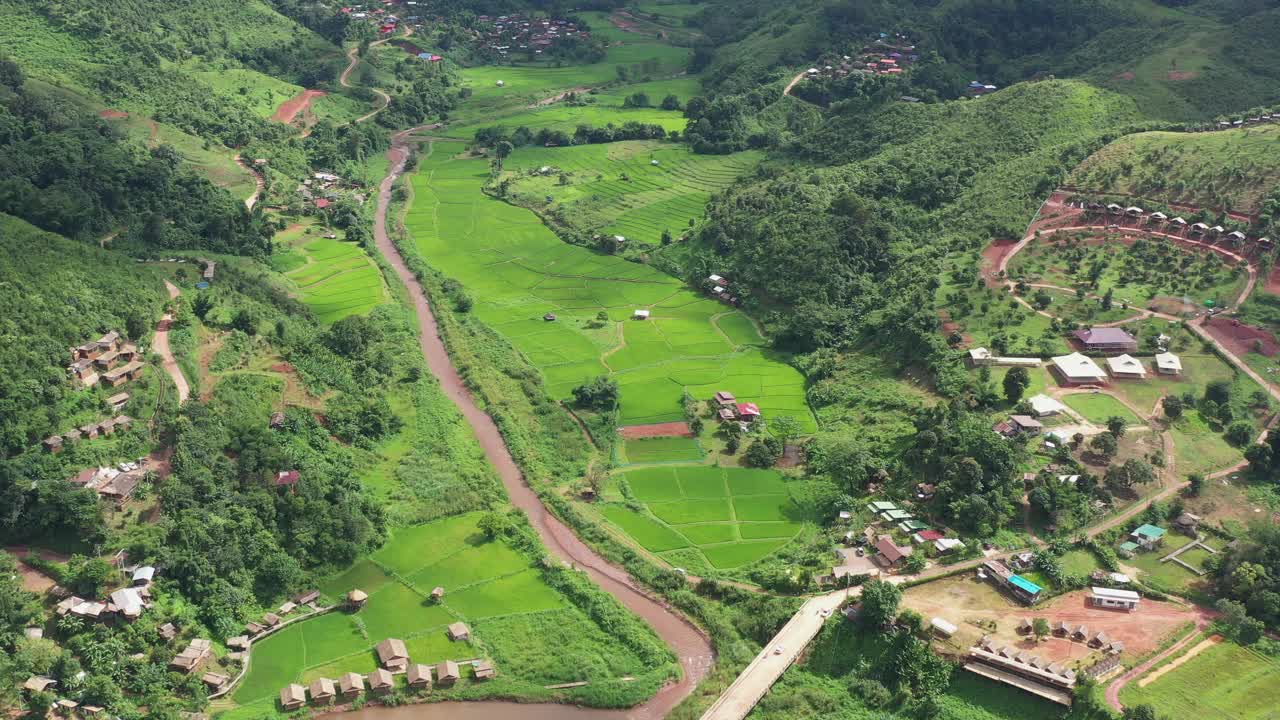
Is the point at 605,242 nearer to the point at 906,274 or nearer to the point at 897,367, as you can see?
the point at 906,274

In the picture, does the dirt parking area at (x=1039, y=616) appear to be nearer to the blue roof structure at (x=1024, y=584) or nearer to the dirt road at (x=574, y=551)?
the blue roof structure at (x=1024, y=584)

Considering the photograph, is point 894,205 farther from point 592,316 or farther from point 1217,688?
point 1217,688

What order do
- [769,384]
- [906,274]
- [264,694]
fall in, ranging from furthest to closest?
[906,274] → [769,384] → [264,694]

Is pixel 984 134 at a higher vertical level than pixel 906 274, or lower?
higher

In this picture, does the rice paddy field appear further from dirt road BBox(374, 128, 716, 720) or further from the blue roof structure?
the blue roof structure

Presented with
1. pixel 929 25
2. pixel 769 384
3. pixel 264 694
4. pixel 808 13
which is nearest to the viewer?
pixel 264 694

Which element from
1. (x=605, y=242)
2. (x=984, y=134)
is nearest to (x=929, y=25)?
(x=984, y=134)

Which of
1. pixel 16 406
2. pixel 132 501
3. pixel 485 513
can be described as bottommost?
pixel 485 513

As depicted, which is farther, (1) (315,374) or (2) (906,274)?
(2) (906,274)
